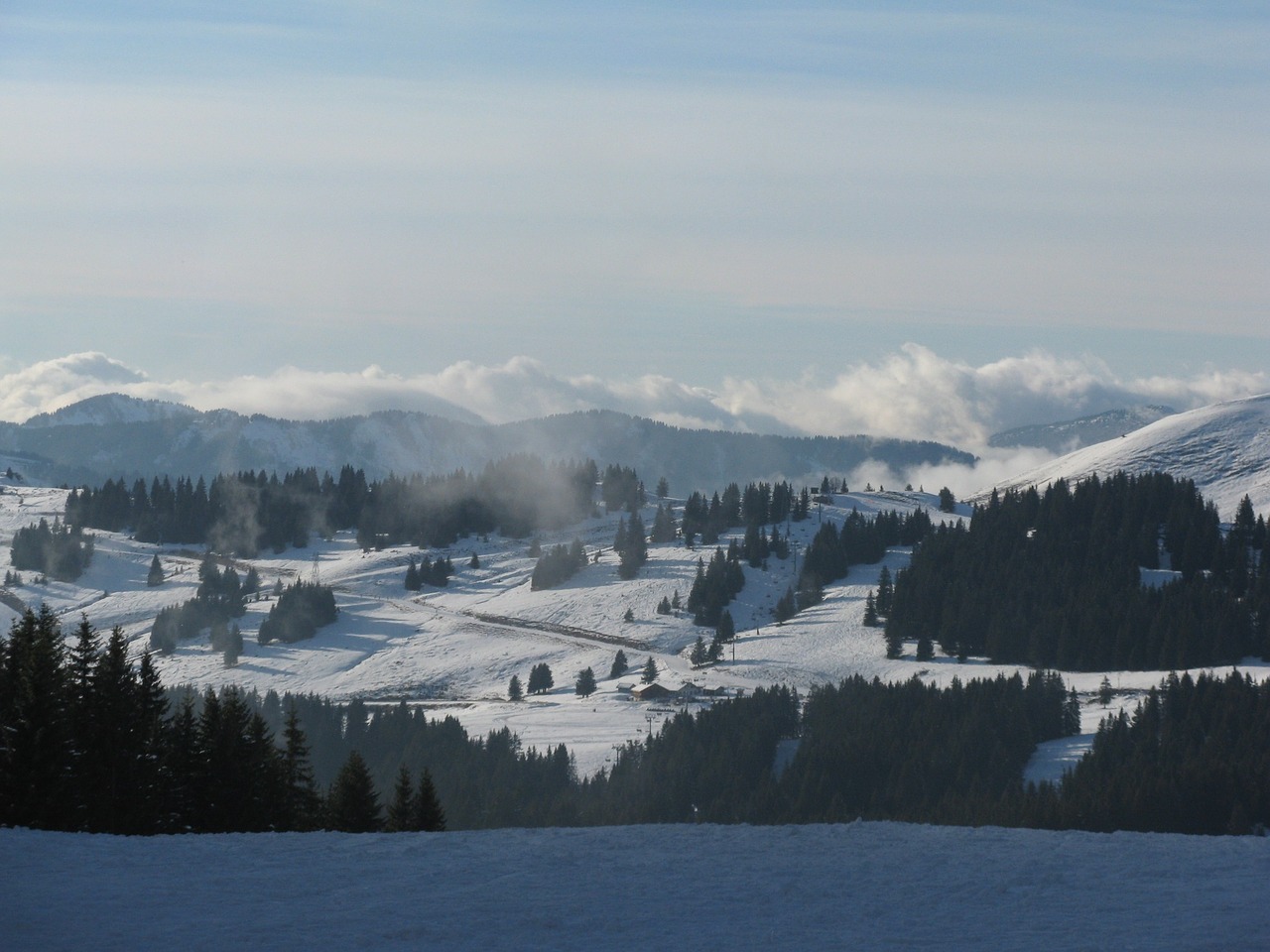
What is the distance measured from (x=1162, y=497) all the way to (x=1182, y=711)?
83.8 m

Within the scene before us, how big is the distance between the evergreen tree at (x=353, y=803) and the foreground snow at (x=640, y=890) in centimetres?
1925

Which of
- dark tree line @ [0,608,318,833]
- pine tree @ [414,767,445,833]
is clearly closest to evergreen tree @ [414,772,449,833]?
pine tree @ [414,767,445,833]

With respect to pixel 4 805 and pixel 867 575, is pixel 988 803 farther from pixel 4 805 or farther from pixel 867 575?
pixel 867 575

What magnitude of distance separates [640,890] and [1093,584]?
464ft

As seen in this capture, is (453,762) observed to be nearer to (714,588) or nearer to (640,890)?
(714,588)

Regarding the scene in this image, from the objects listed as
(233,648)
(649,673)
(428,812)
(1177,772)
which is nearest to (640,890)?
Result: (428,812)

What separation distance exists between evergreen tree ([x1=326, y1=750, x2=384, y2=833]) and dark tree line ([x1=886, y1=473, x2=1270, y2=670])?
10897 centimetres

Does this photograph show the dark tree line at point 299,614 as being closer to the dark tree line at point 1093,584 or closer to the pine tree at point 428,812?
the dark tree line at point 1093,584

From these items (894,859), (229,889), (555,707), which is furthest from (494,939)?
(555,707)

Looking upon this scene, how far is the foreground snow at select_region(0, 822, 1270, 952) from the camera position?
2580cm

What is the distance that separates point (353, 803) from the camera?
172 feet

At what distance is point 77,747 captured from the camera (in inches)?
1752

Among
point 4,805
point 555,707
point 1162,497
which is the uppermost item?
point 1162,497

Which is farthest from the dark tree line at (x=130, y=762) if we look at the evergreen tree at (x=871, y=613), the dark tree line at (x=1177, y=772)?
the evergreen tree at (x=871, y=613)
